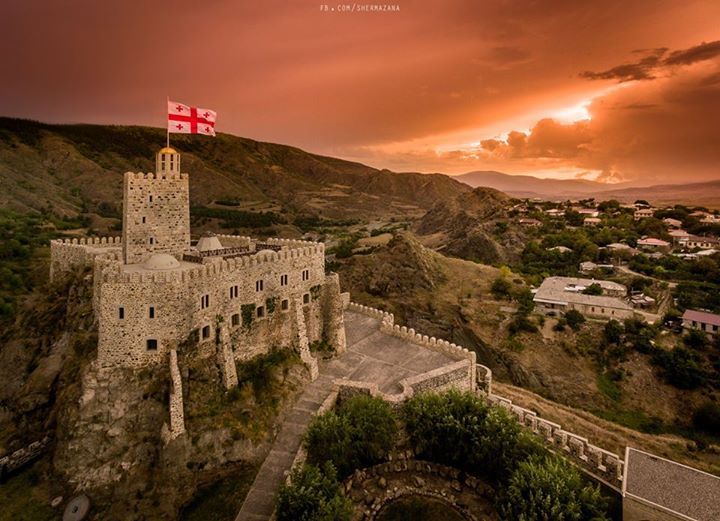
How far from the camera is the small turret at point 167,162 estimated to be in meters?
30.7

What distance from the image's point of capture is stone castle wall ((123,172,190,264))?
29.3 metres

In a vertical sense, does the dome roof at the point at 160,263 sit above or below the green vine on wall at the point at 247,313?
above

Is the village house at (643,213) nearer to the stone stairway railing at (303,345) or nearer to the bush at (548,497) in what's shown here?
the stone stairway railing at (303,345)

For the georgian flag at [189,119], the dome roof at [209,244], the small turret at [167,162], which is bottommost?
the dome roof at [209,244]

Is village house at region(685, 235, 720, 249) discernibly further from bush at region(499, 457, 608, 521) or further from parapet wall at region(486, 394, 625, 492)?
bush at region(499, 457, 608, 521)

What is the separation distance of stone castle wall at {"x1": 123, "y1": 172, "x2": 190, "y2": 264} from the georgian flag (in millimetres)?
3548

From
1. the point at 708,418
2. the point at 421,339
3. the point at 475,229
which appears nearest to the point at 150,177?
the point at 421,339

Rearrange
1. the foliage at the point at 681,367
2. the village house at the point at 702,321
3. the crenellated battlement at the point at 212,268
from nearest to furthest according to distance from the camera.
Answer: the crenellated battlement at the point at 212,268 < the foliage at the point at 681,367 < the village house at the point at 702,321

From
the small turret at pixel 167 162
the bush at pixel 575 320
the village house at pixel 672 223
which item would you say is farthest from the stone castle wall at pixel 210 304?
the village house at pixel 672 223

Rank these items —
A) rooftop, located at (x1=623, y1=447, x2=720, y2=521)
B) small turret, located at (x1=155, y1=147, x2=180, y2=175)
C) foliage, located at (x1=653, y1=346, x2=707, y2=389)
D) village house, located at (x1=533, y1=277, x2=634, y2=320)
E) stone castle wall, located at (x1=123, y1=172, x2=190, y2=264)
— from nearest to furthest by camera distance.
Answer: rooftop, located at (x1=623, y1=447, x2=720, y2=521), stone castle wall, located at (x1=123, y1=172, x2=190, y2=264), small turret, located at (x1=155, y1=147, x2=180, y2=175), foliage, located at (x1=653, y1=346, x2=707, y2=389), village house, located at (x1=533, y1=277, x2=634, y2=320)

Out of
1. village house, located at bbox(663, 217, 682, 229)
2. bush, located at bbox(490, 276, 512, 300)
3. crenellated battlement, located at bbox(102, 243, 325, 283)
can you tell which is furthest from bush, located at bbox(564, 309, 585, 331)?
village house, located at bbox(663, 217, 682, 229)

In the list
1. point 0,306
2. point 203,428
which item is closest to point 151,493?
point 203,428

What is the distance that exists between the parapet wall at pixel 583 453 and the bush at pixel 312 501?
13.6m

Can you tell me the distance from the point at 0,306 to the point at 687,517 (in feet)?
218
